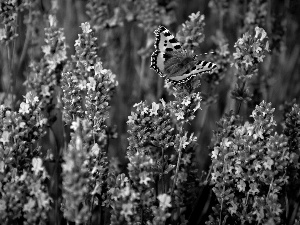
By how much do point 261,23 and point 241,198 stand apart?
1.40 metres

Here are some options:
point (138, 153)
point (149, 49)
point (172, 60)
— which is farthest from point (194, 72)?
point (149, 49)

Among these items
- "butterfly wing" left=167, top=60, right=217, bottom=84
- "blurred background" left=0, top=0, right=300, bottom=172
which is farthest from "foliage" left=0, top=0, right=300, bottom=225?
"blurred background" left=0, top=0, right=300, bottom=172

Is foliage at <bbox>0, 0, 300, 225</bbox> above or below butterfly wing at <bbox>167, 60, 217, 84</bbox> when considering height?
below

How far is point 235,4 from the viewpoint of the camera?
13.3 ft

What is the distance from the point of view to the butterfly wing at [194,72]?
7.40 ft

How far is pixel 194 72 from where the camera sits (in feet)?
7.48

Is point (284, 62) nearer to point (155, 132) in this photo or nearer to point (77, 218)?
point (155, 132)

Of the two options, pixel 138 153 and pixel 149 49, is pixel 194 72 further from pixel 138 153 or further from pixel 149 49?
pixel 149 49

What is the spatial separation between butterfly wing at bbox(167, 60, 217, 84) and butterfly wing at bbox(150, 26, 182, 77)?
0.73 ft

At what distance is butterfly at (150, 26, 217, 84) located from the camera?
95.0 inches

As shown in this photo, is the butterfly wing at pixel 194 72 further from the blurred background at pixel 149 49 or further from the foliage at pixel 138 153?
the blurred background at pixel 149 49

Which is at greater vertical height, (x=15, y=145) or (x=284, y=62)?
(x=284, y=62)

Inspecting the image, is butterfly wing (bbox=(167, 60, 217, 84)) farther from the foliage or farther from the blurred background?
the blurred background

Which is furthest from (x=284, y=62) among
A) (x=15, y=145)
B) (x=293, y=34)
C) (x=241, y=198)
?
(x=15, y=145)
